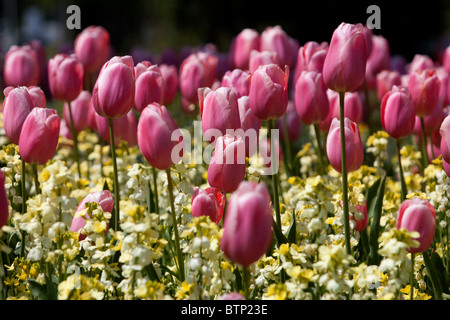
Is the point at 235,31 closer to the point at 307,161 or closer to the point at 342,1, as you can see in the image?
the point at 342,1

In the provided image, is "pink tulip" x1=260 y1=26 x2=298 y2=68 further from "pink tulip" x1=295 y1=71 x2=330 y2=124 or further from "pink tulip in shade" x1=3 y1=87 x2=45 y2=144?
"pink tulip in shade" x1=3 y1=87 x2=45 y2=144

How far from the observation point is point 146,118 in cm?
181

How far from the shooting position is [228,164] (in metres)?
1.85

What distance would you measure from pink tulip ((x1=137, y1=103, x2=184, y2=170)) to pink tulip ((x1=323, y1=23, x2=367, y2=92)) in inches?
21.8

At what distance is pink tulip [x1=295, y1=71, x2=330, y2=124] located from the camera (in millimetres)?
2562

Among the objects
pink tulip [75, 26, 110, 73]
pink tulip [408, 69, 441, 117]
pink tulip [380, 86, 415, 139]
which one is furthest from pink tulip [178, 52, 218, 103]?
pink tulip [380, 86, 415, 139]

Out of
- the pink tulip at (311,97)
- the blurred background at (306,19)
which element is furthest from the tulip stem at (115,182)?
the blurred background at (306,19)

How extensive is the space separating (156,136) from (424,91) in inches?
58.3

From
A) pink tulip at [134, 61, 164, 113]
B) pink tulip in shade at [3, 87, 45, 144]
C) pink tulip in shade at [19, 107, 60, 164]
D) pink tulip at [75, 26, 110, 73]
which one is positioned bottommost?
pink tulip in shade at [19, 107, 60, 164]

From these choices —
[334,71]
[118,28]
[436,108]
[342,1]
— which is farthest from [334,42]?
[118,28]

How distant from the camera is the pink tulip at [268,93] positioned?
2098mm

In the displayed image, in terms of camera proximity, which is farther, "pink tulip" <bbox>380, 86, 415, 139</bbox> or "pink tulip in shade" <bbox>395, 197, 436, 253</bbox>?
"pink tulip" <bbox>380, 86, 415, 139</bbox>

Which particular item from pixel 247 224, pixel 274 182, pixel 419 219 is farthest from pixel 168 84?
pixel 247 224
